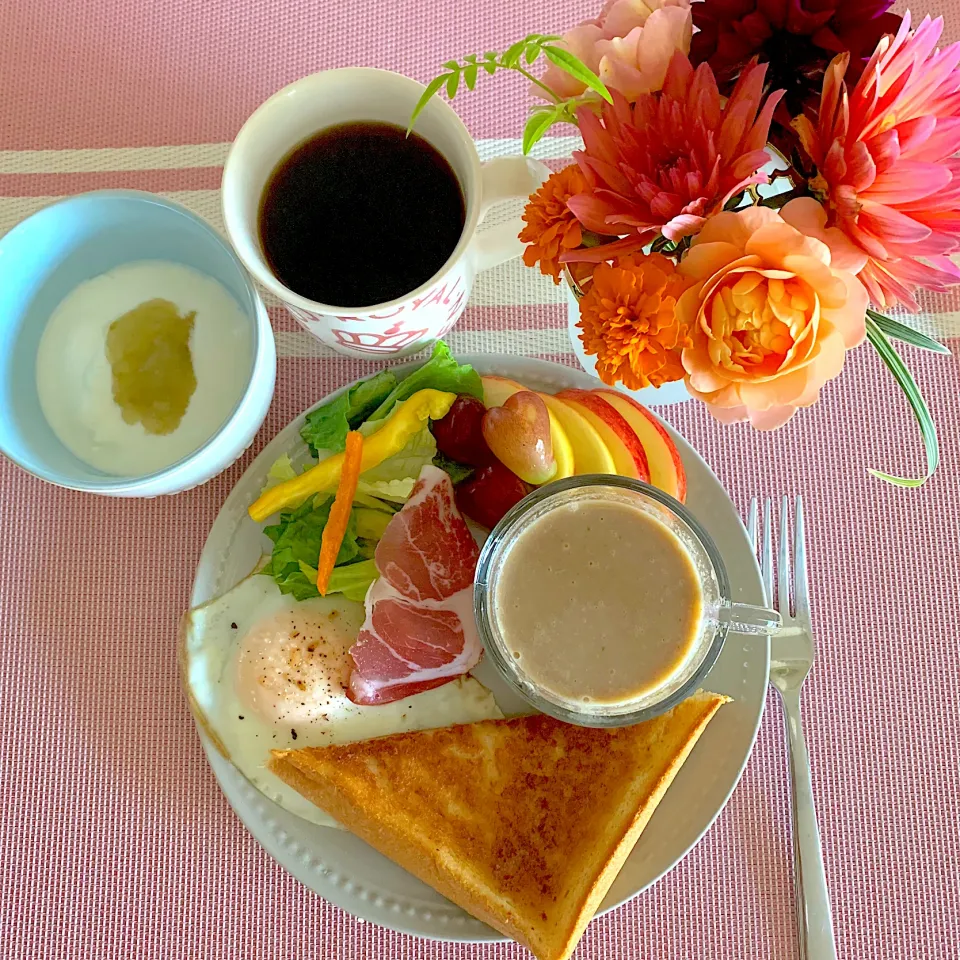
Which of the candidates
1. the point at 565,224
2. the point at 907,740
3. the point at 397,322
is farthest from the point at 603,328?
the point at 907,740

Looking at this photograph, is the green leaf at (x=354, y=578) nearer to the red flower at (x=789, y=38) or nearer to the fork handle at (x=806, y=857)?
the fork handle at (x=806, y=857)

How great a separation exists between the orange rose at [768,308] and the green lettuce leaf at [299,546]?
1.93 feet

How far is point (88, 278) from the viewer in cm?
107

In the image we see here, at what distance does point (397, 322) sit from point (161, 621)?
57 cm

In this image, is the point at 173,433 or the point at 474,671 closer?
the point at 173,433

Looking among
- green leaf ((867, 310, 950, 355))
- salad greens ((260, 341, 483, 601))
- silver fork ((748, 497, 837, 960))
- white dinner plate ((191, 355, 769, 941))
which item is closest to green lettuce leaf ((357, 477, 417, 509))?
salad greens ((260, 341, 483, 601))

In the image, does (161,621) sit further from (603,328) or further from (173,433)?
(603,328)

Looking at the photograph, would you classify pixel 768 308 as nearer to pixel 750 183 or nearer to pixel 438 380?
pixel 750 183

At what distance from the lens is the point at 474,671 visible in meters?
1.14

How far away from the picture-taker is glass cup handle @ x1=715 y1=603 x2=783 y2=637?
0.97m

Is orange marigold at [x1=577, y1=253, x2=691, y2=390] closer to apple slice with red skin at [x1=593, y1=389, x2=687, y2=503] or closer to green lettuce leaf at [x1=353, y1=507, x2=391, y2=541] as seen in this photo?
apple slice with red skin at [x1=593, y1=389, x2=687, y2=503]

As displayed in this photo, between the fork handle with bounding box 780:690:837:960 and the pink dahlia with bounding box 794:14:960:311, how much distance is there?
67cm

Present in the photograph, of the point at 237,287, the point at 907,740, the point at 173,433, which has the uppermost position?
the point at 237,287

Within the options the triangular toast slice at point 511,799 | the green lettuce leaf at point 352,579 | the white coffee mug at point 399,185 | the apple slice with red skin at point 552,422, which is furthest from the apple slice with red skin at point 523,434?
the triangular toast slice at point 511,799
